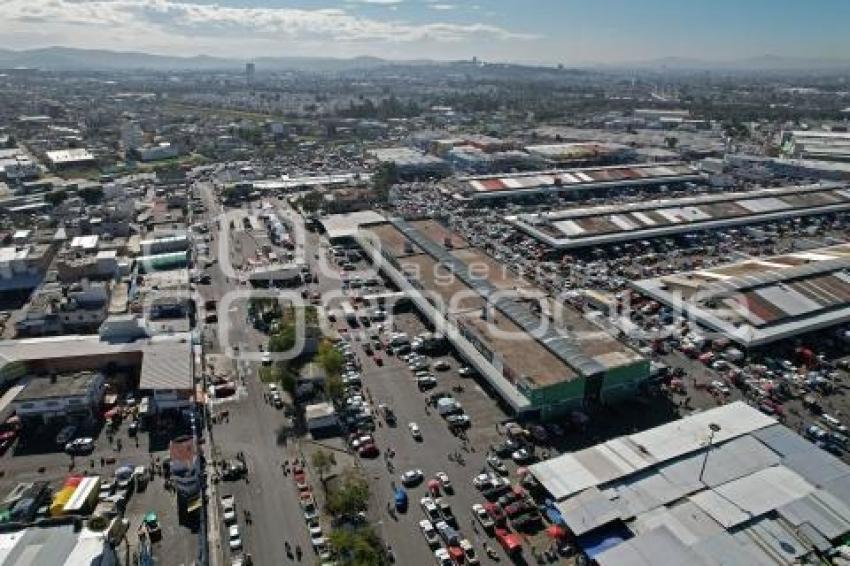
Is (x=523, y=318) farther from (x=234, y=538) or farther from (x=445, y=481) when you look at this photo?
(x=234, y=538)

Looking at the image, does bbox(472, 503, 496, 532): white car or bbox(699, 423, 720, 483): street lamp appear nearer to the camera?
bbox(472, 503, 496, 532): white car

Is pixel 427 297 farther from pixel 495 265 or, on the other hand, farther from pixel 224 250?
pixel 224 250

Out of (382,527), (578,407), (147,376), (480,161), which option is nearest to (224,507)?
(382,527)

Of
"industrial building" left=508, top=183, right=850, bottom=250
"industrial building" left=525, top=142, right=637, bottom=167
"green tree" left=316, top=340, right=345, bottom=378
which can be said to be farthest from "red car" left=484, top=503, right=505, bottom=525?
"industrial building" left=525, top=142, right=637, bottom=167

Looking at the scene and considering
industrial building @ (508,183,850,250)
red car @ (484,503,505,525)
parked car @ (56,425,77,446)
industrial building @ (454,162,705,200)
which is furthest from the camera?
industrial building @ (454,162,705,200)

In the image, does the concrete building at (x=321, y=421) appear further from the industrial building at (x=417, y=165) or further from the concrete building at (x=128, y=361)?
the industrial building at (x=417, y=165)

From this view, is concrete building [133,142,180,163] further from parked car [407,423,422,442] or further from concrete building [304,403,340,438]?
parked car [407,423,422,442]
